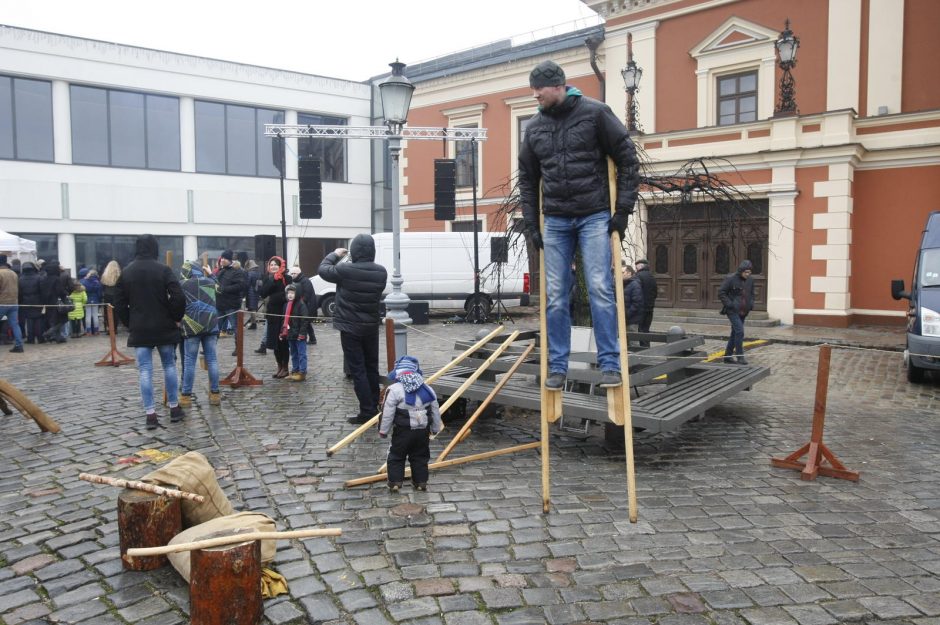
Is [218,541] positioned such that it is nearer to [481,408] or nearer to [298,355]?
[481,408]

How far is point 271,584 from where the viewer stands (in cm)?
365

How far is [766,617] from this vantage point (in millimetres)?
3354

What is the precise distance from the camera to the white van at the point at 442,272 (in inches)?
824

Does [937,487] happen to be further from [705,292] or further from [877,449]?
[705,292]

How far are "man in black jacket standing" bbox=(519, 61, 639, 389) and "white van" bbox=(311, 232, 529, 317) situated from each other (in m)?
16.0

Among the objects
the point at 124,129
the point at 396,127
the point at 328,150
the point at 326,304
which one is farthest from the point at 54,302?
the point at 328,150

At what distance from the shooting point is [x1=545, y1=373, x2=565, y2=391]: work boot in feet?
15.4

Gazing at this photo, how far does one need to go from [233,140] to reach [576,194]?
2632cm

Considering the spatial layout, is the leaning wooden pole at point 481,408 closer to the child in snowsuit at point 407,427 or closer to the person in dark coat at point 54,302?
the child in snowsuit at point 407,427

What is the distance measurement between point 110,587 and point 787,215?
61.2 feet

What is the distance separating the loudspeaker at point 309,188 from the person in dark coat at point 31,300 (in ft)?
23.2

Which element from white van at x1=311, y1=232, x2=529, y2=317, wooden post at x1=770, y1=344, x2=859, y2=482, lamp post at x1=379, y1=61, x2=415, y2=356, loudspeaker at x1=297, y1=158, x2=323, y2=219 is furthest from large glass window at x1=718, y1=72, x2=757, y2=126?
wooden post at x1=770, y1=344, x2=859, y2=482

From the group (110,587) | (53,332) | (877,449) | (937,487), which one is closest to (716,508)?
(937,487)

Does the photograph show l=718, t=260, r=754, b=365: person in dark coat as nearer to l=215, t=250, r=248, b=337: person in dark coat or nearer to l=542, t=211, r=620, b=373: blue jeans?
l=542, t=211, r=620, b=373: blue jeans
